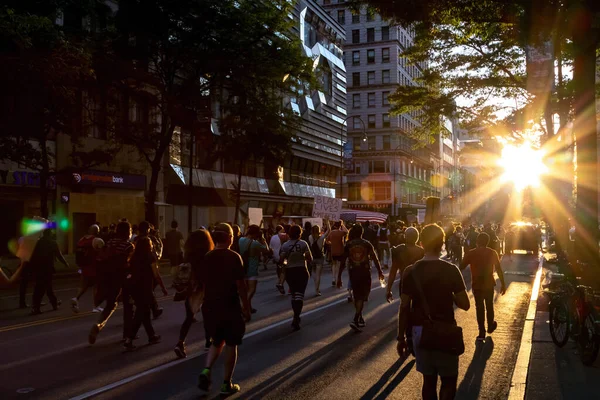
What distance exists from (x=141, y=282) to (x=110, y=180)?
25.8m

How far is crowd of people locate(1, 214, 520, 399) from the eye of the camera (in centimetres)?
515

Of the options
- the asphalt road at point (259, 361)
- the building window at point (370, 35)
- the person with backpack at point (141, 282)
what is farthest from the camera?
the building window at point (370, 35)

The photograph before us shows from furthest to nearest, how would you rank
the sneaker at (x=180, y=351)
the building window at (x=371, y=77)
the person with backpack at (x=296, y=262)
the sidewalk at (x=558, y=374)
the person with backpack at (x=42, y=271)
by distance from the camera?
1. the building window at (x=371, y=77)
2. the person with backpack at (x=42, y=271)
3. the person with backpack at (x=296, y=262)
4. the sneaker at (x=180, y=351)
5. the sidewalk at (x=558, y=374)

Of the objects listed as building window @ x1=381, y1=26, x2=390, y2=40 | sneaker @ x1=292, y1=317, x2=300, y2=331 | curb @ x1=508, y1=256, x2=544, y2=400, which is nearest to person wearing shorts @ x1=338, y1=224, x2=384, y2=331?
sneaker @ x1=292, y1=317, x2=300, y2=331

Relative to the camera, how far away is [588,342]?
817cm

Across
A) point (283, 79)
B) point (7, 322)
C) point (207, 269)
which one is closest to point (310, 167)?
point (283, 79)

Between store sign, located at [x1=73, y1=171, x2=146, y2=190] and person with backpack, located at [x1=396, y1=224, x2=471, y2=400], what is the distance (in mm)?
27706

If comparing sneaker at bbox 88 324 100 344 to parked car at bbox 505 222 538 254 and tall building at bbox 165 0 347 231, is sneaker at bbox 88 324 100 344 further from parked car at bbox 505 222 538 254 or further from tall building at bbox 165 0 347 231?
parked car at bbox 505 222 538 254

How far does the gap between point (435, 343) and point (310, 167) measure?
6002 centimetres

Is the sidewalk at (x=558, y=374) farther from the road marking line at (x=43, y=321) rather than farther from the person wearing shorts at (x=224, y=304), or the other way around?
the road marking line at (x=43, y=321)

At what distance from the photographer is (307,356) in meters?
8.77

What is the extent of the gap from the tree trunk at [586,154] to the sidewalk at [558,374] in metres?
1.70

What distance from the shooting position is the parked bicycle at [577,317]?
805 cm

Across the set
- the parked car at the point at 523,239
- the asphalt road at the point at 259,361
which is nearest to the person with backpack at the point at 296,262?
the asphalt road at the point at 259,361
